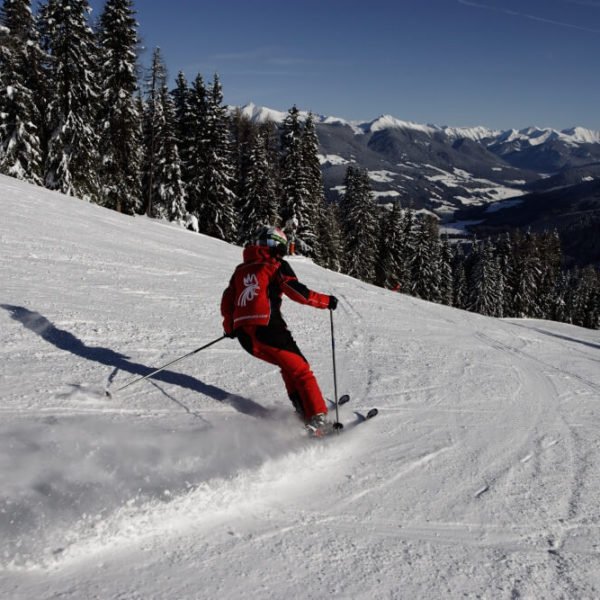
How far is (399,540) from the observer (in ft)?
10.7

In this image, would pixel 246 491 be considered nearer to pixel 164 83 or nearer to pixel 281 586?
pixel 281 586

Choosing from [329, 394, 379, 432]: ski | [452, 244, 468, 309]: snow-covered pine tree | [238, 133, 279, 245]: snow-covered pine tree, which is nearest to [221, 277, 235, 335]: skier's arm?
[329, 394, 379, 432]: ski

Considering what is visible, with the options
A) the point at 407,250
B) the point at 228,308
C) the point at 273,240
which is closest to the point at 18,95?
the point at 228,308

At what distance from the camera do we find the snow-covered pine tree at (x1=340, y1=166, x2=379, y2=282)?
151ft

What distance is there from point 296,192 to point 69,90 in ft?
51.6

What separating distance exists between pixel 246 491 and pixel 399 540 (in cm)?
109

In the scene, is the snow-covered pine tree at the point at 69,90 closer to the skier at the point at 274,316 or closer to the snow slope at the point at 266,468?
the snow slope at the point at 266,468

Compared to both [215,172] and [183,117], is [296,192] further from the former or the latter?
[183,117]

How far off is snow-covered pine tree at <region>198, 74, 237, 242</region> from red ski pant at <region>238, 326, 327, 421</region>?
3219 cm

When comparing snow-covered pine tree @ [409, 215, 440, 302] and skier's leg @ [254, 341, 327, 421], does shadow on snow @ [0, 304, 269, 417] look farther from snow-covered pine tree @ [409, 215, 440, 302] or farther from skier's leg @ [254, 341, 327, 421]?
snow-covered pine tree @ [409, 215, 440, 302]

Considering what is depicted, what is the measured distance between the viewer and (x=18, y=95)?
2562 cm

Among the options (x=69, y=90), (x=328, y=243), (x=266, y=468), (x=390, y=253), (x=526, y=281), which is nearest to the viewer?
(x=266, y=468)

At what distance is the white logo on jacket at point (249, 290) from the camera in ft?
15.9

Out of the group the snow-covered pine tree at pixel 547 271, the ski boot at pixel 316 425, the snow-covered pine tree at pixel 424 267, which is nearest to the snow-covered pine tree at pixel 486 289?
the snow-covered pine tree at pixel 424 267
